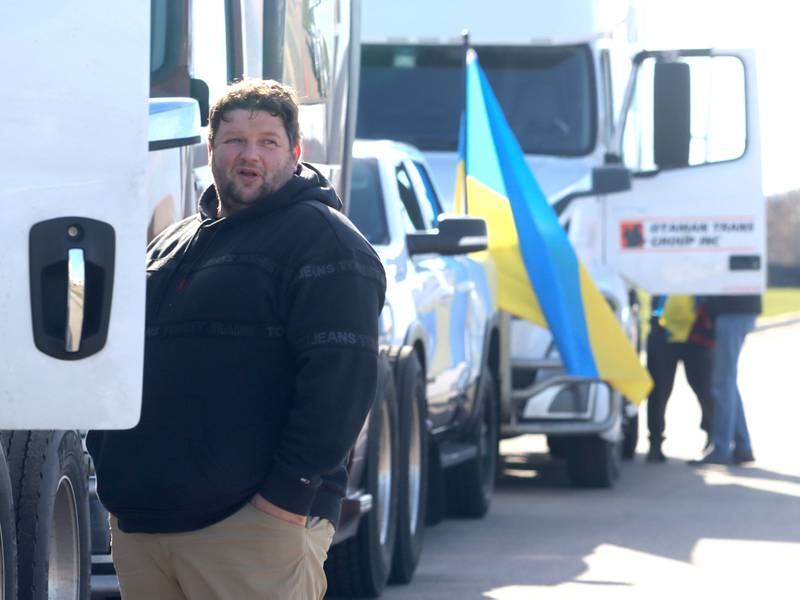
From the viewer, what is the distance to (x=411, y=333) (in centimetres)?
892

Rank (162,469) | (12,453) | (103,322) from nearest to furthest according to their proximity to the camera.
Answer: (103,322)
(162,469)
(12,453)

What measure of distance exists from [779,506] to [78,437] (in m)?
→ 7.06

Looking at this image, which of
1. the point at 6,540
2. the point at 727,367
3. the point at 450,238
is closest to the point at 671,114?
the point at 727,367

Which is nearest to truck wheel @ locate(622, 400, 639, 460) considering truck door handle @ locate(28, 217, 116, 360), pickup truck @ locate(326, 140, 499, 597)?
pickup truck @ locate(326, 140, 499, 597)

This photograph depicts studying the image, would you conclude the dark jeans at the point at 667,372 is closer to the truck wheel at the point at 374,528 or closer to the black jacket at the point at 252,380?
the truck wheel at the point at 374,528

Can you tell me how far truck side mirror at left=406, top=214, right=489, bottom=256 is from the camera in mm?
9195

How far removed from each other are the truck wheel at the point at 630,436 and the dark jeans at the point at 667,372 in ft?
0.37

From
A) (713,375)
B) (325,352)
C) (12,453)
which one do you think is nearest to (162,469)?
(325,352)

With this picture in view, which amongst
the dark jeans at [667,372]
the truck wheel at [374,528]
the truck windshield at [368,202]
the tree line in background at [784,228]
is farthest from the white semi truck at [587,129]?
the tree line in background at [784,228]

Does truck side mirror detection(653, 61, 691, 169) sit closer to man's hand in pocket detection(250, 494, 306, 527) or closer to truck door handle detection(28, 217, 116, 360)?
man's hand in pocket detection(250, 494, 306, 527)

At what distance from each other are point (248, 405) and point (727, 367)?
34.2 ft

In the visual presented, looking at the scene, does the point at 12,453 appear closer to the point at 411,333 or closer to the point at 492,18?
the point at 411,333

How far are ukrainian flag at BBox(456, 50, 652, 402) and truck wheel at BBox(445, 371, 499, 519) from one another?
684 mm

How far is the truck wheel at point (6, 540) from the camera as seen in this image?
4.48m
